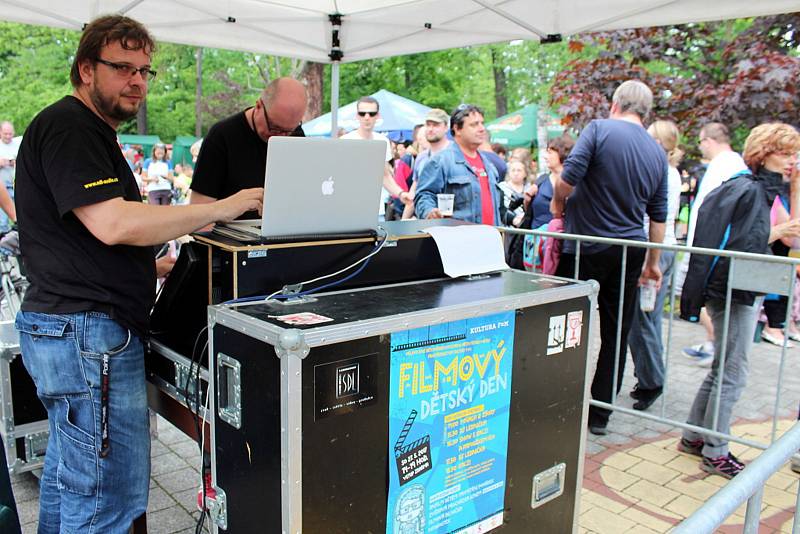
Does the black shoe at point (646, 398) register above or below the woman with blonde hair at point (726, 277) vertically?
below

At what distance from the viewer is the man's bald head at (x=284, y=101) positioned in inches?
125

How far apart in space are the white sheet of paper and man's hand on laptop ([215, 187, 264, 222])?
72 centimetres

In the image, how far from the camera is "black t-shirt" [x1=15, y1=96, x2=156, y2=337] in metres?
2.05

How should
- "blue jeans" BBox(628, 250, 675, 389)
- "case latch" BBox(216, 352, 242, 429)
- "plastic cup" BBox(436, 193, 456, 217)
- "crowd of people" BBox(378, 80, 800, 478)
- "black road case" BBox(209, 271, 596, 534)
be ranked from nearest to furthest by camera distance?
"black road case" BBox(209, 271, 596, 534)
"case latch" BBox(216, 352, 242, 429)
"crowd of people" BBox(378, 80, 800, 478)
"plastic cup" BBox(436, 193, 456, 217)
"blue jeans" BBox(628, 250, 675, 389)

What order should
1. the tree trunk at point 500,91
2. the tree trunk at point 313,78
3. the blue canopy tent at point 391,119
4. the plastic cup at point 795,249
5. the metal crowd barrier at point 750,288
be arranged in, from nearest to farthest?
the metal crowd barrier at point 750,288 → the plastic cup at point 795,249 → the tree trunk at point 313,78 → the blue canopy tent at point 391,119 → the tree trunk at point 500,91

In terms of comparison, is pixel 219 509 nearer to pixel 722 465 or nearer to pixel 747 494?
pixel 747 494

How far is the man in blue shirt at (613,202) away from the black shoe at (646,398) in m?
0.51

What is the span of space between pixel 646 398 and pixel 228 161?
3.40 metres

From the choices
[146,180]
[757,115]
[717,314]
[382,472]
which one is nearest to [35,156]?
Answer: [382,472]

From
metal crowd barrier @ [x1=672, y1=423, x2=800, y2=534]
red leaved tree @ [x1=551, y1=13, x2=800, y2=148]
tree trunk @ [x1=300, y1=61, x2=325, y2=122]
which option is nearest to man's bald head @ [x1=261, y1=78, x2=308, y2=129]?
metal crowd barrier @ [x1=672, y1=423, x2=800, y2=534]

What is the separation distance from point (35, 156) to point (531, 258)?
3.88m

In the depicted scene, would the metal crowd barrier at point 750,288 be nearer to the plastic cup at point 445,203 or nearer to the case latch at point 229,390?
the plastic cup at point 445,203

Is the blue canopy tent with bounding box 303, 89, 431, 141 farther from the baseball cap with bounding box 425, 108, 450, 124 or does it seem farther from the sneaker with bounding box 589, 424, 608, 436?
the sneaker with bounding box 589, 424, 608, 436

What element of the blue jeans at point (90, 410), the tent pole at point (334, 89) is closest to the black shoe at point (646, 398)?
the tent pole at point (334, 89)
